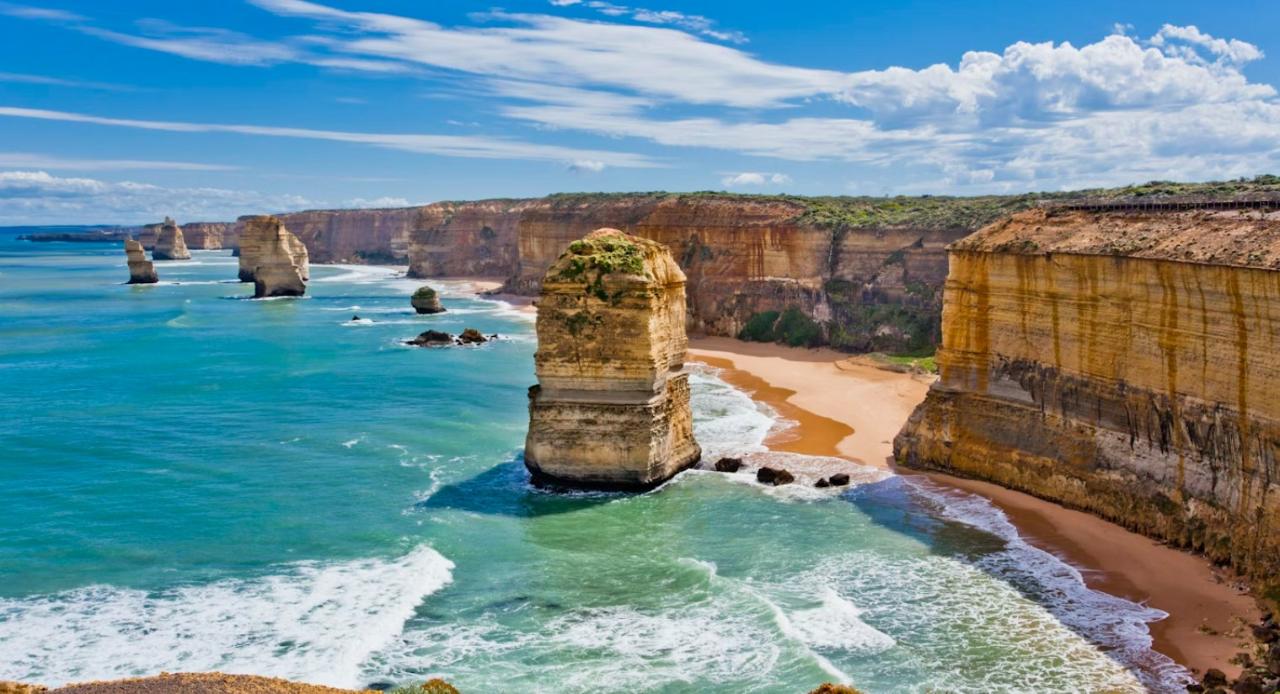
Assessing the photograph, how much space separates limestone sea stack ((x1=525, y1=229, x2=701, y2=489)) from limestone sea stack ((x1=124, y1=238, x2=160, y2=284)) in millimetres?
99392

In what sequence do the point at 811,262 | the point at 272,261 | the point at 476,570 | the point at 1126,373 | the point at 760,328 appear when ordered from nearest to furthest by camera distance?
the point at 476,570, the point at 1126,373, the point at 811,262, the point at 760,328, the point at 272,261

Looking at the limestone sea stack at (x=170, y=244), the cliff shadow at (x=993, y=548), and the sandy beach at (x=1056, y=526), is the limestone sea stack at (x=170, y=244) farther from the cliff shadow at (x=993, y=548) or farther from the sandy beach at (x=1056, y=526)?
the cliff shadow at (x=993, y=548)

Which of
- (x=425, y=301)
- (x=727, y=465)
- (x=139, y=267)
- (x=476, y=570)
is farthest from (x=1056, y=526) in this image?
(x=139, y=267)

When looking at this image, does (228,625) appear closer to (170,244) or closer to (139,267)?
(139,267)

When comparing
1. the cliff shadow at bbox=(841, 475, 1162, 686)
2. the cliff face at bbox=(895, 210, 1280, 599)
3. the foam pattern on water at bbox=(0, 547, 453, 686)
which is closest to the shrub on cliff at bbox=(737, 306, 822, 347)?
the cliff face at bbox=(895, 210, 1280, 599)

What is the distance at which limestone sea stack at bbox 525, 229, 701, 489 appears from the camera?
27812 mm

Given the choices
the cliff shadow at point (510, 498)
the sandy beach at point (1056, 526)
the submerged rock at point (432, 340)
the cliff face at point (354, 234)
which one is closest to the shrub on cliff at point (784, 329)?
the sandy beach at point (1056, 526)

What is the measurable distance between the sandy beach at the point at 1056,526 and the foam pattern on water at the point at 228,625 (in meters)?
14.7

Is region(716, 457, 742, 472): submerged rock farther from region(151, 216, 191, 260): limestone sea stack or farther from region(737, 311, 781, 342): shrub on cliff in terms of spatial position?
region(151, 216, 191, 260): limestone sea stack

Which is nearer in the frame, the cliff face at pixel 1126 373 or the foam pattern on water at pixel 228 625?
the foam pattern on water at pixel 228 625

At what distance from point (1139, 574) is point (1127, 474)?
3.54 meters

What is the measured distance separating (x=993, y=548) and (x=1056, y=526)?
7.78 ft

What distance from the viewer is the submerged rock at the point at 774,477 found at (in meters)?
29.0

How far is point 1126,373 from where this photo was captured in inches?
949
